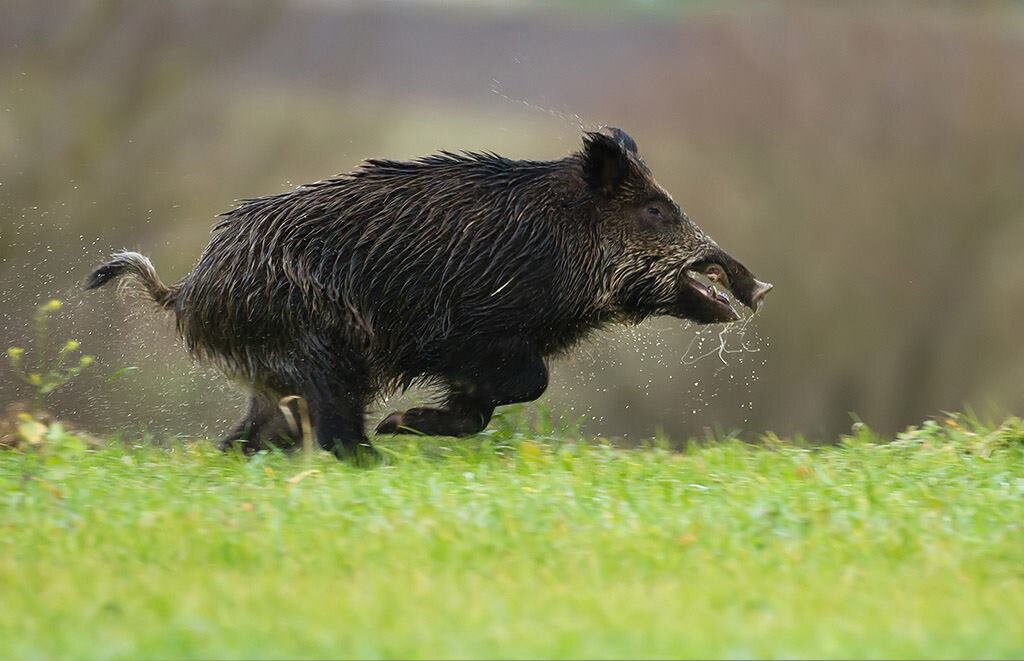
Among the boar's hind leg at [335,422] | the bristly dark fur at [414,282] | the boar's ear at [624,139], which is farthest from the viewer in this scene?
the boar's ear at [624,139]

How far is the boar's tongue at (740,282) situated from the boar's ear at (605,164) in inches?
26.3

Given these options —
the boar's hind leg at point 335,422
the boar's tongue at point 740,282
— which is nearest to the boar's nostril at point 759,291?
the boar's tongue at point 740,282

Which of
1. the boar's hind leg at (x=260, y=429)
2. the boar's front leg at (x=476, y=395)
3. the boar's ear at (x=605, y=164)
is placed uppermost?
the boar's ear at (x=605, y=164)

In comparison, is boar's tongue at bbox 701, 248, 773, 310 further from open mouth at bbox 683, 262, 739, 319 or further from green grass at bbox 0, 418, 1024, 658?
green grass at bbox 0, 418, 1024, 658

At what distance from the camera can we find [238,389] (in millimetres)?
7820

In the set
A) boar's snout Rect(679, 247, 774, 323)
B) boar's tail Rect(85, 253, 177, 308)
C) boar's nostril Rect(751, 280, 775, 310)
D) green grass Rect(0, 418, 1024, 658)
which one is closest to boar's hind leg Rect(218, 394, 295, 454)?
boar's tail Rect(85, 253, 177, 308)

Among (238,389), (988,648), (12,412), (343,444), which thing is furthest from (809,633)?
(12,412)

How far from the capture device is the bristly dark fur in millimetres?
7266

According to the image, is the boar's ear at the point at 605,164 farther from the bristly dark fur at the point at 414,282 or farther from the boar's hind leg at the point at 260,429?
the boar's hind leg at the point at 260,429

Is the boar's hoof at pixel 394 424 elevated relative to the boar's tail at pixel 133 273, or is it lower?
lower

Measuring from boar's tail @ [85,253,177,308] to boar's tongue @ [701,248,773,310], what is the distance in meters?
2.93

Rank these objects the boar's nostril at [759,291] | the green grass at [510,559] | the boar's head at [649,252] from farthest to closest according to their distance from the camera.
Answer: the boar's nostril at [759,291], the boar's head at [649,252], the green grass at [510,559]

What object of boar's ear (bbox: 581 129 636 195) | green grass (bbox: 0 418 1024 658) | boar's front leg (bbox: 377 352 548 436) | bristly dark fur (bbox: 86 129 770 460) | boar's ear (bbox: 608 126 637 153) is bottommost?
green grass (bbox: 0 418 1024 658)

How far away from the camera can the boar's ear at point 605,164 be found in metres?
7.83
